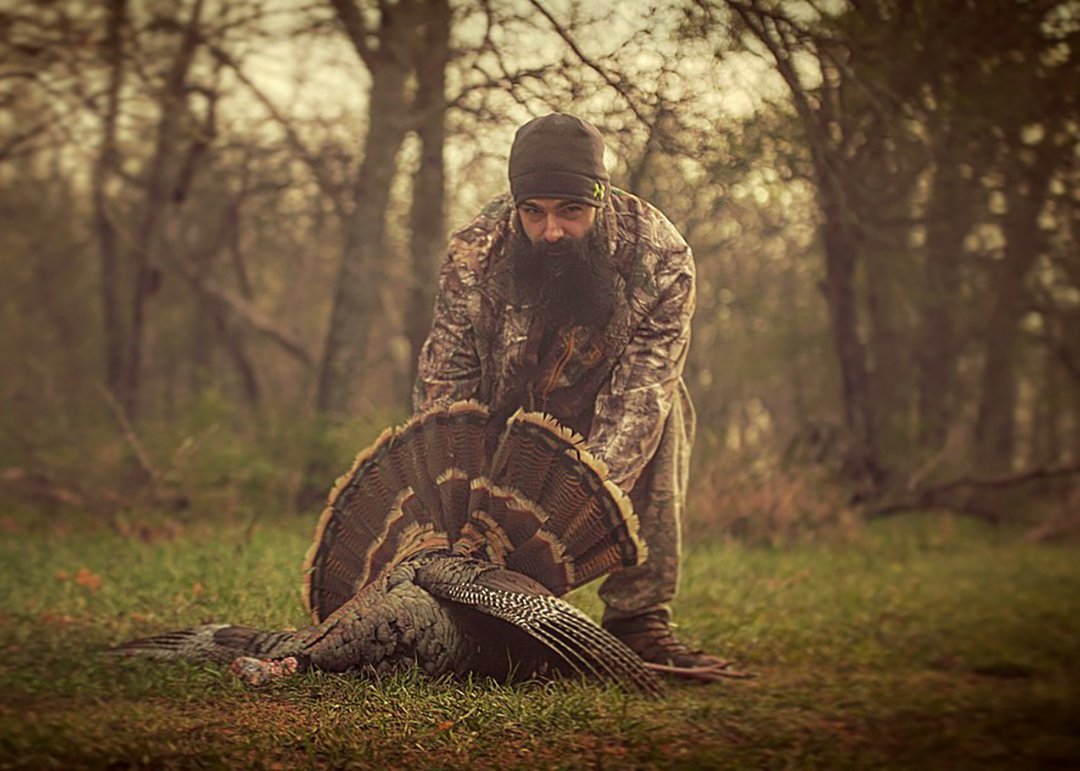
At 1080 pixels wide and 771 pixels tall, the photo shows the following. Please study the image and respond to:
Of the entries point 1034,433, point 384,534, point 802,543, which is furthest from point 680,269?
point 1034,433

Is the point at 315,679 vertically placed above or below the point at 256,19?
below

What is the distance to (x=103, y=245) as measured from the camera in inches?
553

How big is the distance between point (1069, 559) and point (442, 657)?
7646mm

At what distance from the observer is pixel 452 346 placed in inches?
186

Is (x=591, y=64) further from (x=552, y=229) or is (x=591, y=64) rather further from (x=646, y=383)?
(x=646, y=383)

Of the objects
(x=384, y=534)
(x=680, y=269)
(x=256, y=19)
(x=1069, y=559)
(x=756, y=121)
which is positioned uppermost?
(x=256, y=19)

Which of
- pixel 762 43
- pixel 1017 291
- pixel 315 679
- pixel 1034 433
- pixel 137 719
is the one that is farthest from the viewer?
pixel 1034 433

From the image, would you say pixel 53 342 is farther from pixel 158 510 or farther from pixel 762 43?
pixel 762 43

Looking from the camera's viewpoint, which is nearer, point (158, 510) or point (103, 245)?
point (158, 510)

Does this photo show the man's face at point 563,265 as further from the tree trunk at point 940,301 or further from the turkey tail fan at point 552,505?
the tree trunk at point 940,301

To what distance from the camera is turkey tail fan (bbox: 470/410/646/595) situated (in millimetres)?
4094

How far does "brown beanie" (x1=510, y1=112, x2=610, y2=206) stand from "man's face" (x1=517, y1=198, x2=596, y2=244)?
0.04m

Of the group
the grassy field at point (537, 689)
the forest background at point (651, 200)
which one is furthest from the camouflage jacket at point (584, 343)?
the grassy field at point (537, 689)

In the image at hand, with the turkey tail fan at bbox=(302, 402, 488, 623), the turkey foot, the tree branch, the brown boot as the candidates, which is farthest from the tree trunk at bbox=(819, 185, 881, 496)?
the turkey foot
